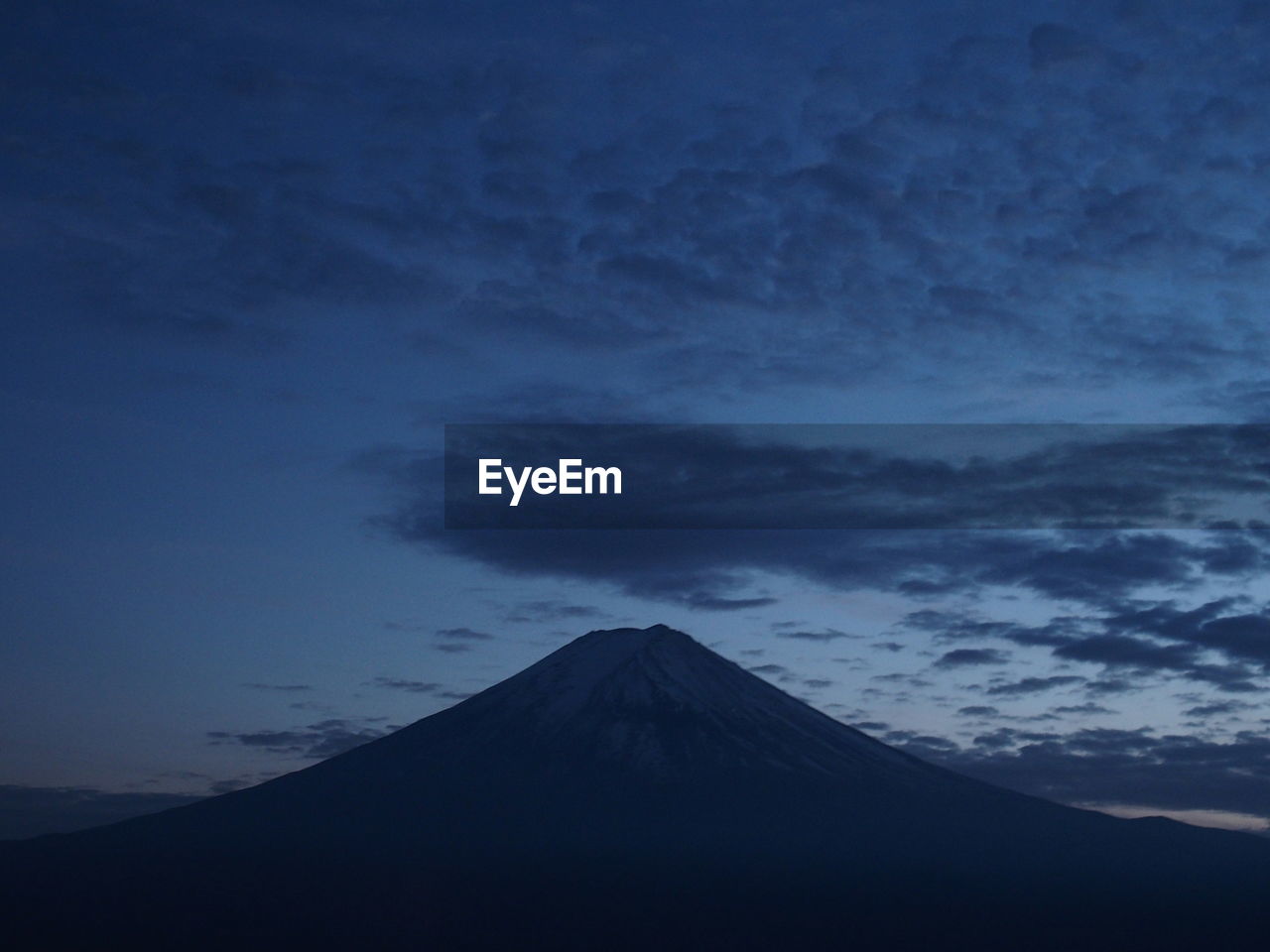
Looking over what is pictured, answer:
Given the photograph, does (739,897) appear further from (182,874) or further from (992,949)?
(182,874)

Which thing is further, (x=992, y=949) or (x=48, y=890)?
(x=48, y=890)

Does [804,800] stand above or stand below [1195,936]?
above

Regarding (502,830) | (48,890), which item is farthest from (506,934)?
(48,890)

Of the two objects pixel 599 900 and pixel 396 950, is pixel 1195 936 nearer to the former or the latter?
pixel 599 900

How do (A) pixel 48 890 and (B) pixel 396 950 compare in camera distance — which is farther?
(A) pixel 48 890

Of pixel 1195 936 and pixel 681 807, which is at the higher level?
pixel 681 807

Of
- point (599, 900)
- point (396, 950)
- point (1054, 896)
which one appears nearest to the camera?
point (396, 950)

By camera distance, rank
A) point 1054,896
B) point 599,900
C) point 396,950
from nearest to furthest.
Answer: point 396,950
point 599,900
point 1054,896

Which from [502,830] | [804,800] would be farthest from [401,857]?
[804,800]
